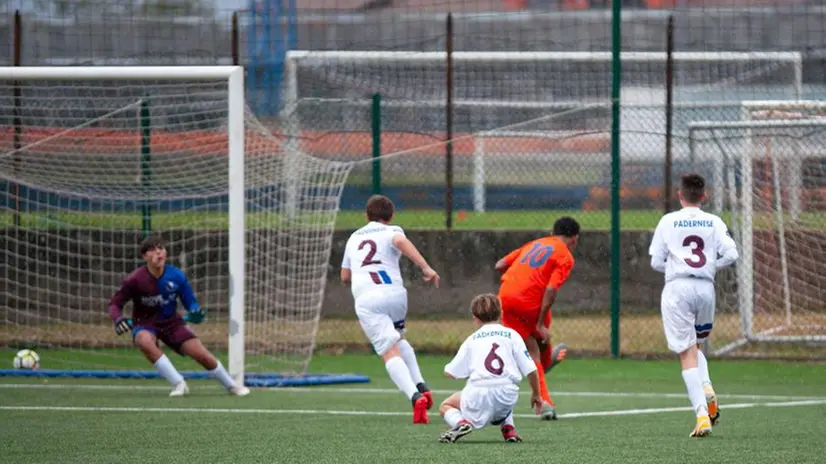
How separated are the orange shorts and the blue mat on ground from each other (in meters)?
2.89

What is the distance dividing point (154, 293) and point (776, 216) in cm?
648

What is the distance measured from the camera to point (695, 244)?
9539 mm

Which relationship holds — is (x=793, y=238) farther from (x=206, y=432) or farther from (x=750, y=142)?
(x=206, y=432)

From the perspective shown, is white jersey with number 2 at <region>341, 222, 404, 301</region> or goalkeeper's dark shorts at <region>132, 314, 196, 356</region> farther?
goalkeeper's dark shorts at <region>132, 314, 196, 356</region>

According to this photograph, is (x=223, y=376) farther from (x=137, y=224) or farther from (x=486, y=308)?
(x=486, y=308)

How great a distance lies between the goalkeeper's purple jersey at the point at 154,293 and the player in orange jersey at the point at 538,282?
3.07 metres

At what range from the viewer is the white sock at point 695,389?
360 inches

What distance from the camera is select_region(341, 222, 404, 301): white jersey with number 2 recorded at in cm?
1077

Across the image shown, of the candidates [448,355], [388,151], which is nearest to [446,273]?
[448,355]

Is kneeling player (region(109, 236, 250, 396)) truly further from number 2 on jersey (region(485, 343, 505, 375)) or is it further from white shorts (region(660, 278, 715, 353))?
white shorts (region(660, 278, 715, 353))

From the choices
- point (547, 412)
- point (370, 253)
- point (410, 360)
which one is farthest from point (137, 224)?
point (547, 412)

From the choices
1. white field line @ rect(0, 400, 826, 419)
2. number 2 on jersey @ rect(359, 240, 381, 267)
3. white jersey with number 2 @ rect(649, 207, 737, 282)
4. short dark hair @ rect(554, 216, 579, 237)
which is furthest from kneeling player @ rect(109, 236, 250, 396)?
white jersey with number 2 @ rect(649, 207, 737, 282)

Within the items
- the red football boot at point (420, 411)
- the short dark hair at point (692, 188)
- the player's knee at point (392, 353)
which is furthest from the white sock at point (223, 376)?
the short dark hair at point (692, 188)

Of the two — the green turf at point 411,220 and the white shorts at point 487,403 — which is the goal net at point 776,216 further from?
the white shorts at point 487,403
